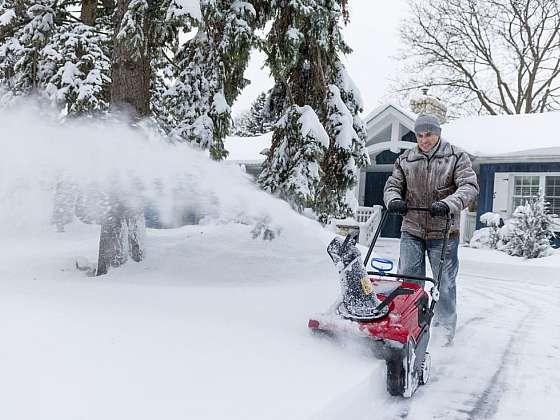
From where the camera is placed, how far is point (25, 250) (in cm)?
823

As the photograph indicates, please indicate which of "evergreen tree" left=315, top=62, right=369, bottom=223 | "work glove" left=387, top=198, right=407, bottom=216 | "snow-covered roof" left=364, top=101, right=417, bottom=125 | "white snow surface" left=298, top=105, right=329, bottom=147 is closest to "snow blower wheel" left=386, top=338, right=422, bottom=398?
"work glove" left=387, top=198, right=407, bottom=216

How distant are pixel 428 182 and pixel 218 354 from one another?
2.20 m

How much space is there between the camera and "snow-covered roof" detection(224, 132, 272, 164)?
19.0 meters

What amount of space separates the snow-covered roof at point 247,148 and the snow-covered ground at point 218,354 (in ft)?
40.8

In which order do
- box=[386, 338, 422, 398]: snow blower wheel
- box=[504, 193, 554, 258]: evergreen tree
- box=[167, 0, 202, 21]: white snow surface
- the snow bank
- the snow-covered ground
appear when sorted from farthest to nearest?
box=[504, 193, 554, 258]: evergreen tree, the snow bank, box=[167, 0, 202, 21]: white snow surface, box=[386, 338, 422, 398]: snow blower wheel, the snow-covered ground

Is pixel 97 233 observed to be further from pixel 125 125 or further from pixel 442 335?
pixel 442 335

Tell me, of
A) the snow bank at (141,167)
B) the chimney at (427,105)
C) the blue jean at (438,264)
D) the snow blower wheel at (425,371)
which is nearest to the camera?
the snow blower wheel at (425,371)

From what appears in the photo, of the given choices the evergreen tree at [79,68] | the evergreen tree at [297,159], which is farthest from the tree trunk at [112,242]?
the evergreen tree at [79,68]

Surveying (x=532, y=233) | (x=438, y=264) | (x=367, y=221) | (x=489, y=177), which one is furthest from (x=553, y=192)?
(x=438, y=264)

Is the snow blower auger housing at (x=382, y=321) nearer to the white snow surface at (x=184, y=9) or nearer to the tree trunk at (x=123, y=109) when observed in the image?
the white snow surface at (x=184, y=9)

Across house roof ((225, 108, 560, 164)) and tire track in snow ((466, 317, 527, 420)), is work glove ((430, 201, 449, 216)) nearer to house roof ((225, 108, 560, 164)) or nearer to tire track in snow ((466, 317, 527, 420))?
tire track in snow ((466, 317, 527, 420))

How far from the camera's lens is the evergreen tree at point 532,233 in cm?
1202

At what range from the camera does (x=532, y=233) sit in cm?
1207

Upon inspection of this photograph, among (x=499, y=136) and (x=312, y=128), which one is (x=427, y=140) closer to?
(x=312, y=128)
